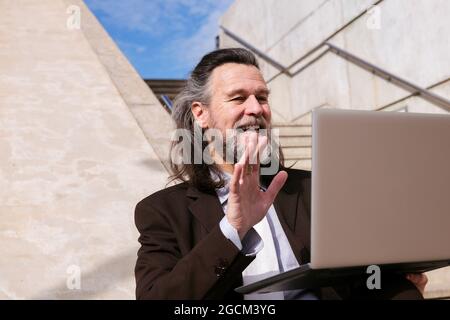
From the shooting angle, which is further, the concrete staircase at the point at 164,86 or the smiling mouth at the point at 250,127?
the concrete staircase at the point at 164,86

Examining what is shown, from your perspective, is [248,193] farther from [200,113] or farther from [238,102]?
[200,113]

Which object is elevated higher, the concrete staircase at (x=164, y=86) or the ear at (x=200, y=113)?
the concrete staircase at (x=164, y=86)

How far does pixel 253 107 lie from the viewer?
1.91 m

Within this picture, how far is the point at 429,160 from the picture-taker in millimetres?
1232

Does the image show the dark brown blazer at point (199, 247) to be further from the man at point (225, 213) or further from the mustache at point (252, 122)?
the mustache at point (252, 122)

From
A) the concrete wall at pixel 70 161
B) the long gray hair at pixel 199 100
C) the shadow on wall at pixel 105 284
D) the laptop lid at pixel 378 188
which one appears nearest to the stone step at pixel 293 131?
the concrete wall at pixel 70 161

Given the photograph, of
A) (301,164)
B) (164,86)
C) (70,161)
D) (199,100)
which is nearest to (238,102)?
(199,100)

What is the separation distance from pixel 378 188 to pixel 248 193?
0.36 meters

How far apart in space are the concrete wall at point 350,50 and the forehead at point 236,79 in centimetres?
180

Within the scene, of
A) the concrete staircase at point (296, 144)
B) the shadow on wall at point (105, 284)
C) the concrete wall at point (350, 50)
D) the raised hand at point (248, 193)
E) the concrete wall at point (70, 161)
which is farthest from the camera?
the concrete wall at point (350, 50)

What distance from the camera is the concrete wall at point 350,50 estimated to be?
16.6 feet

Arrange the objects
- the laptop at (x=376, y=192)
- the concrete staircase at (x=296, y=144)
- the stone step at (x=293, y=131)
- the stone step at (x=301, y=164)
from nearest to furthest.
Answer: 1. the laptop at (x=376, y=192)
2. the stone step at (x=301, y=164)
3. the concrete staircase at (x=296, y=144)
4. the stone step at (x=293, y=131)

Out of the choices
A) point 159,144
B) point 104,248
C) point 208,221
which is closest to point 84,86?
point 159,144

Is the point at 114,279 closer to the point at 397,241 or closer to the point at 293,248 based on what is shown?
the point at 293,248
